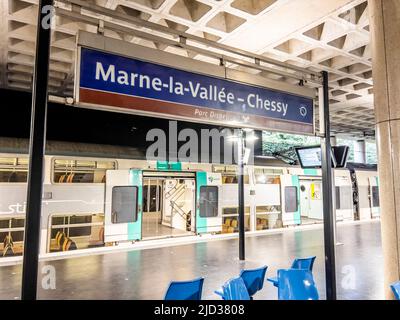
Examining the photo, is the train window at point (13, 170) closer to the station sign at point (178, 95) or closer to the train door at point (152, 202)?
the station sign at point (178, 95)

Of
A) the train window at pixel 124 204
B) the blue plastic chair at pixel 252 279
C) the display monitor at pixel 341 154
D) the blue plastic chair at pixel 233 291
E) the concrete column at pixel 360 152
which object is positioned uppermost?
the concrete column at pixel 360 152

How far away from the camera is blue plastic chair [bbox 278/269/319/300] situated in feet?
8.34

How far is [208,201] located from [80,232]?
3571 millimetres

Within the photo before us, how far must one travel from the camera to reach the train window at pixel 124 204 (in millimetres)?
7137

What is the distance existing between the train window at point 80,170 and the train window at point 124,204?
51 cm

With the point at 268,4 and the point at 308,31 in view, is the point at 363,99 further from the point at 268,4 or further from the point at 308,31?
the point at 268,4

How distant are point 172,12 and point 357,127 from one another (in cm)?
1063

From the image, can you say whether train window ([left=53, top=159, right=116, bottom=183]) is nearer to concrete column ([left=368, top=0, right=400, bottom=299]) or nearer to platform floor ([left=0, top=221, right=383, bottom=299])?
platform floor ([left=0, top=221, right=383, bottom=299])

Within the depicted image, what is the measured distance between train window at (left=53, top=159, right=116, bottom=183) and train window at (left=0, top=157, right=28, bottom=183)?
23.3 inches

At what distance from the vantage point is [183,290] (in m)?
2.53

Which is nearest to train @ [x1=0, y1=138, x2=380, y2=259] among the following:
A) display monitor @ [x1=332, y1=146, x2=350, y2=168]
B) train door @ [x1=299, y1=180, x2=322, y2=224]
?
train door @ [x1=299, y1=180, x2=322, y2=224]

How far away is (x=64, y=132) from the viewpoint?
24.0ft

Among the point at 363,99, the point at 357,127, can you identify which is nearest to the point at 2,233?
the point at 363,99

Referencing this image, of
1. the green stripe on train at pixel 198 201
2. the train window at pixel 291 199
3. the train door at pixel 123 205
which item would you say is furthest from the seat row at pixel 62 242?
the train window at pixel 291 199
